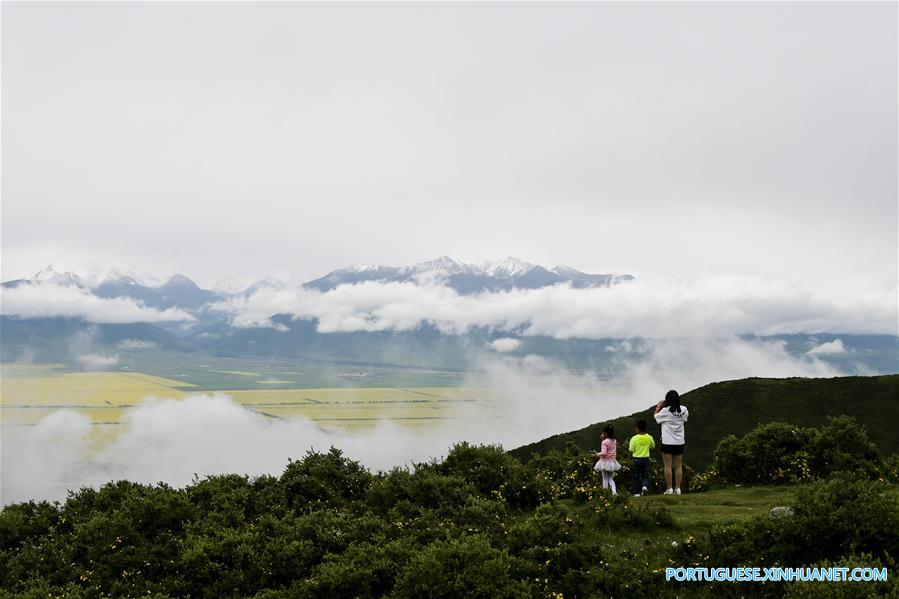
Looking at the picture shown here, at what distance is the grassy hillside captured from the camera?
118 ft

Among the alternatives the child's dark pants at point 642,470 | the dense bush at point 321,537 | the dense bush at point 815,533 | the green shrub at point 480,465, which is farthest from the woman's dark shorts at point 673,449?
the dense bush at point 815,533

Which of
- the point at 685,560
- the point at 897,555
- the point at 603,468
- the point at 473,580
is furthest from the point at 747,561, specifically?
the point at 603,468

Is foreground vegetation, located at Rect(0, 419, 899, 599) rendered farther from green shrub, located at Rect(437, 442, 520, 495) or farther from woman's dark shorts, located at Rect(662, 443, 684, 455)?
woman's dark shorts, located at Rect(662, 443, 684, 455)

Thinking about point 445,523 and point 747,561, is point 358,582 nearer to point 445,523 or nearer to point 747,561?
point 445,523

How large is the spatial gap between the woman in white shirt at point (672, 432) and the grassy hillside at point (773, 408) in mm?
16329

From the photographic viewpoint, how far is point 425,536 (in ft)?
40.8

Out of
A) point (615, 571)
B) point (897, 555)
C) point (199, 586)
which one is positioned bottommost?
point (199, 586)

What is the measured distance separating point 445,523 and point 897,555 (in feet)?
26.0

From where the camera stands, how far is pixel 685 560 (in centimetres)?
1075

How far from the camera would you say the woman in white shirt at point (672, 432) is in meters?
17.6

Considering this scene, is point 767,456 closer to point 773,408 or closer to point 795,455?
point 795,455

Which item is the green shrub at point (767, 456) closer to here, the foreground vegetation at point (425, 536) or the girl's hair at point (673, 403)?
the foreground vegetation at point (425, 536)

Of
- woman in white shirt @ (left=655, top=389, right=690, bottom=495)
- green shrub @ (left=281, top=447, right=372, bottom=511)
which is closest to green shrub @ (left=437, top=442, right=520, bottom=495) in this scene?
green shrub @ (left=281, top=447, right=372, bottom=511)

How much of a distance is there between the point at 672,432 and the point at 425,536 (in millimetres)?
8976
